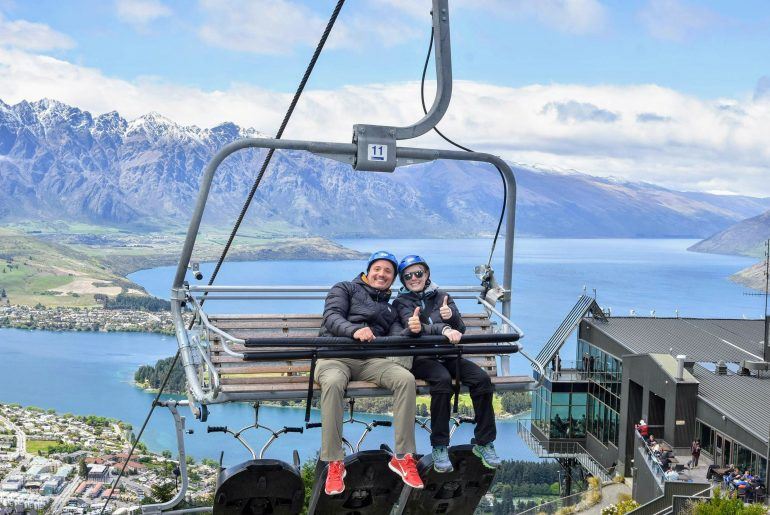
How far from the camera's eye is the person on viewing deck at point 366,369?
5344 millimetres

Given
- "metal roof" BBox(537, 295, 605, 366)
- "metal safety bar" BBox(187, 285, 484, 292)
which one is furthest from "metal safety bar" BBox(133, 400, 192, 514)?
"metal roof" BBox(537, 295, 605, 366)

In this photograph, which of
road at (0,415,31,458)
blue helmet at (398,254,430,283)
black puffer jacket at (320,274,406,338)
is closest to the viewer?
black puffer jacket at (320,274,406,338)

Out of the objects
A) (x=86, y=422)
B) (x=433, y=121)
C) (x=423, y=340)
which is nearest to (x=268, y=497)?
(x=423, y=340)

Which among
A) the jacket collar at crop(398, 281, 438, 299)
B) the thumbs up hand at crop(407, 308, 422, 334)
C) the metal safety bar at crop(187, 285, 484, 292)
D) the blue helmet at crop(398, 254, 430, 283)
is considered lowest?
the thumbs up hand at crop(407, 308, 422, 334)

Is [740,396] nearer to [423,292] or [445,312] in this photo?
[423,292]

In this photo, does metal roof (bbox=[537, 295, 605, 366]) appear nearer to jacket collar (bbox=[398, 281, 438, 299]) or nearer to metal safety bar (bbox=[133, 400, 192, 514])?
metal safety bar (bbox=[133, 400, 192, 514])

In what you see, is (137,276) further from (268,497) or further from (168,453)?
(268,497)

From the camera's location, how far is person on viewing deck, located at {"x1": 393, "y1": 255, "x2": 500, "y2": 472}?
554 centimetres

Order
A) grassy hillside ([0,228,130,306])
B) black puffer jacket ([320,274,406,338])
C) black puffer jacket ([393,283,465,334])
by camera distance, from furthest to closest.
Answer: grassy hillside ([0,228,130,306]) → black puffer jacket ([393,283,465,334]) → black puffer jacket ([320,274,406,338])

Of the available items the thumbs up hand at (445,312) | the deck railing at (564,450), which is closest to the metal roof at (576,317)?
the deck railing at (564,450)

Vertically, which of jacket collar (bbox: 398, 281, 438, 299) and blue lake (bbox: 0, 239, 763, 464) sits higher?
jacket collar (bbox: 398, 281, 438, 299)

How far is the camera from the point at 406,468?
5387 millimetres

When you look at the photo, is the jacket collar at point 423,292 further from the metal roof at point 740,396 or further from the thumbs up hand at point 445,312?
the metal roof at point 740,396

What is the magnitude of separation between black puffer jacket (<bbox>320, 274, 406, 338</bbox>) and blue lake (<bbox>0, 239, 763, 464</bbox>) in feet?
140
